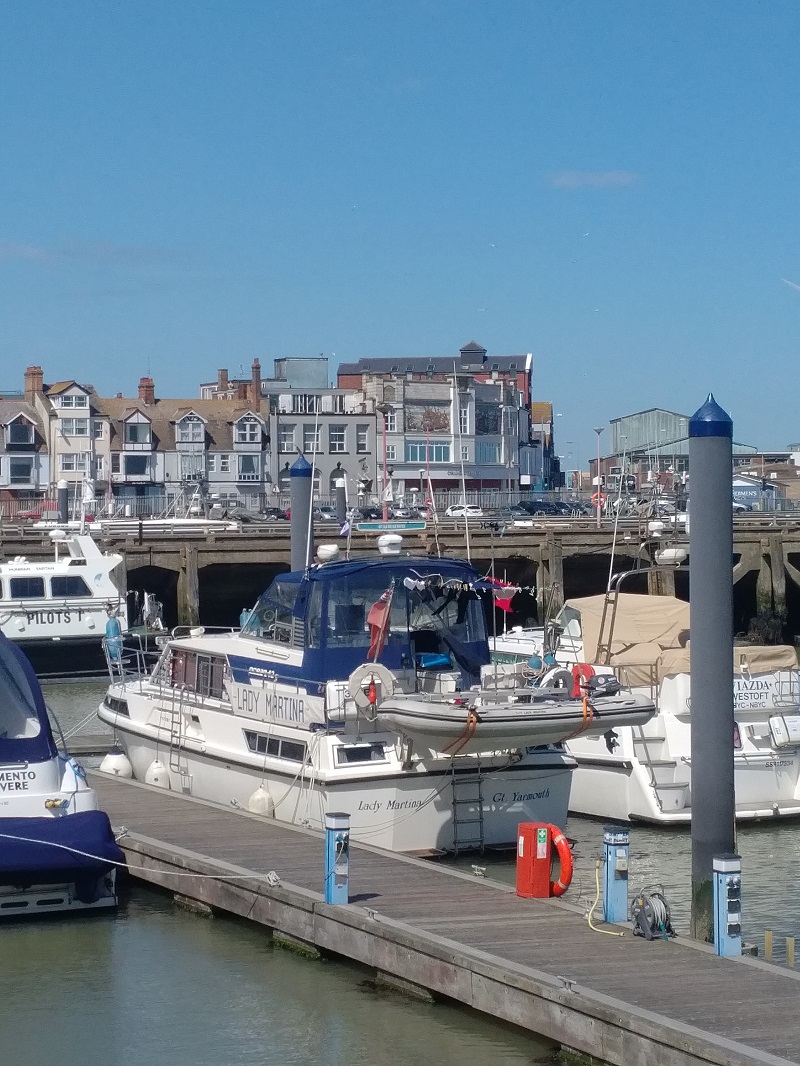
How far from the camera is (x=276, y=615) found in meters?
17.7

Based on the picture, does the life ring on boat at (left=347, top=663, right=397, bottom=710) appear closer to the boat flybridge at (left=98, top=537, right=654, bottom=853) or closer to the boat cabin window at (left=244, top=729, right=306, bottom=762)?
the boat flybridge at (left=98, top=537, right=654, bottom=853)

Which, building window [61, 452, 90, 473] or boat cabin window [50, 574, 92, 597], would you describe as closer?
boat cabin window [50, 574, 92, 597]

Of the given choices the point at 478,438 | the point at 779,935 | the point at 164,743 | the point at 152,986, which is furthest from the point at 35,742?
the point at 478,438

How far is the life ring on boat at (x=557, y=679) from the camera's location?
15.9m

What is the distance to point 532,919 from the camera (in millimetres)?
11969

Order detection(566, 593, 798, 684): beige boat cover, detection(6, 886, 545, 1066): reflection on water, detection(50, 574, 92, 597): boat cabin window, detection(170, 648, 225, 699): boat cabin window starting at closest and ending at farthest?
detection(6, 886, 545, 1066): reflection on water → detection(170, 648, 225, 699): boat cabin window → detection(566, 593, 798, 684): beige boat cover → detection(50, 574, 92, 597): boat cabin window

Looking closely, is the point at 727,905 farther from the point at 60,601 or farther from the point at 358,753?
the point at 60,601

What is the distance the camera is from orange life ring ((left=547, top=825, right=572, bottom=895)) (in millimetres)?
12703

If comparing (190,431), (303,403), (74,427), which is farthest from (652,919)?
(303,403)

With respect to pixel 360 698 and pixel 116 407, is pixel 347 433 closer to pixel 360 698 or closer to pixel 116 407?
pixel 116 407

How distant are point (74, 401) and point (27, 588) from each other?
146 ft

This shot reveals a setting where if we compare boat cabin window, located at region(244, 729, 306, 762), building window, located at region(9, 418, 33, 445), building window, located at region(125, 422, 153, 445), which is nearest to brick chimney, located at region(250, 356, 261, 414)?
building window, located at region(125, 422, 153, 445)

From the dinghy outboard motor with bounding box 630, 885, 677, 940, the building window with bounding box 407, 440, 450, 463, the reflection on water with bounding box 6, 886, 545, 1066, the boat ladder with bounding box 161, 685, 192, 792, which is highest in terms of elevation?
the building window with bounding box 407, 440, 450, 463

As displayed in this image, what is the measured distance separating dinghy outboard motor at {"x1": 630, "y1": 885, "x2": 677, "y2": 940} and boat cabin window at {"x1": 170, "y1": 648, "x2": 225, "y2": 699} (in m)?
7.91
